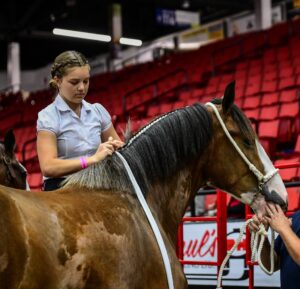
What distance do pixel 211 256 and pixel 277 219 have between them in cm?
246

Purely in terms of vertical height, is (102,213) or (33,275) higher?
(102,213)

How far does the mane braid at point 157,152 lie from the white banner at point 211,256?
2.19m

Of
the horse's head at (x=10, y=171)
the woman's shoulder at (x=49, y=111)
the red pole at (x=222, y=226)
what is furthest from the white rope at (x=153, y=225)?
the horse's head at (x=10, y=171)

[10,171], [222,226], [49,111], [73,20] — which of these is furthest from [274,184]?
[73,20]

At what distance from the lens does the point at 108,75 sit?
18.7 metres

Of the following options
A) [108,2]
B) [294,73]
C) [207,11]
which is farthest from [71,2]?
[294,73]

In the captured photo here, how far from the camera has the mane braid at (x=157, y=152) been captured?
254cm

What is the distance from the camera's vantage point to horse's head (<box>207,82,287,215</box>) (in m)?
2.77

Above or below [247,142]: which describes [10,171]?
below

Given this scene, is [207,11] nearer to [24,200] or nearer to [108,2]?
[108,2]

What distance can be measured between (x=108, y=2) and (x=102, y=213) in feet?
61.6

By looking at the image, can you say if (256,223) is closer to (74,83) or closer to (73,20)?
(74,83)

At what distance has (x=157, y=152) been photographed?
2654 millimetres

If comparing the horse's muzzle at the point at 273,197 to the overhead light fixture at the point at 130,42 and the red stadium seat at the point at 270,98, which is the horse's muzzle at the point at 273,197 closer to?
the red stadium seat at the point at 270,98
